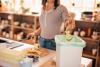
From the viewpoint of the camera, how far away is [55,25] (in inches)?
81.7

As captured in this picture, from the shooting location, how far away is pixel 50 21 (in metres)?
2.08

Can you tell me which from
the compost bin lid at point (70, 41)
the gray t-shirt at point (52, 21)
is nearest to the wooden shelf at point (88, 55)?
the gray t-shirt at point (52, 21)

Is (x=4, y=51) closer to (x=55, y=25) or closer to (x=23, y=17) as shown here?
(x=55, y=25)

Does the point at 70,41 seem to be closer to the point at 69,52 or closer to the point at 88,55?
the point at 69,52

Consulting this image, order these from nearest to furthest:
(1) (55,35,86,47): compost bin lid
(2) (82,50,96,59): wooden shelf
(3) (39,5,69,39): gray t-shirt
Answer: (1) (55,35,86,47): compost bin lid < (3) (39,5,69,39): gray t-shirt < (2) (82,50,96,59): wooden shelf

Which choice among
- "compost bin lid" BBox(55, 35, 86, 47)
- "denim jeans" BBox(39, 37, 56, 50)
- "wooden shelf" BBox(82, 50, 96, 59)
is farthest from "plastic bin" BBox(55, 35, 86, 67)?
"wooden shelf" BBox(82, 50, 96, 59)

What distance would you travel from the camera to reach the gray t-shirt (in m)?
2.01

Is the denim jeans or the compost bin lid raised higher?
the compost bin lid

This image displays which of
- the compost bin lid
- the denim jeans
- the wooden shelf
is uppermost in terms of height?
the compost bin lid

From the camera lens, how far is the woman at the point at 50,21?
2.02 metres

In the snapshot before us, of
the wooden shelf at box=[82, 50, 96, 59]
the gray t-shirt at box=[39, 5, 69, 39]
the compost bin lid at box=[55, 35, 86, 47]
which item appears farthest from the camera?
the wooden shelf at box=[82, 50, 96, 59]

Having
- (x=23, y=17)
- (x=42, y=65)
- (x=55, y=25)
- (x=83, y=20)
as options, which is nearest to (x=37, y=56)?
(x=42, y=65)

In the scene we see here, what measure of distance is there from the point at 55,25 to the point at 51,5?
0.27 metres

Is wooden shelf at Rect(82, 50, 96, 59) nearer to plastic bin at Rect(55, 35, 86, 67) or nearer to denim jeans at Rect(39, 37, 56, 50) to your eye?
denim jeans at Rect(39, 37, 56, 50)
